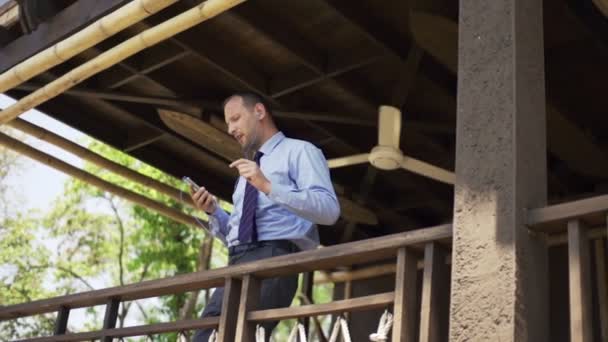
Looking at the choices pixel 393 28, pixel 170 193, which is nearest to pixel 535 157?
pixel 393 28

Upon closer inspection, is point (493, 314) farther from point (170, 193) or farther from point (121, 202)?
point (121, 202)

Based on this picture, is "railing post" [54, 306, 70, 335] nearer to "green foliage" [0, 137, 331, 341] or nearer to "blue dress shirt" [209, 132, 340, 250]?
"blue dress shirt" [209, 132, 340, 250]

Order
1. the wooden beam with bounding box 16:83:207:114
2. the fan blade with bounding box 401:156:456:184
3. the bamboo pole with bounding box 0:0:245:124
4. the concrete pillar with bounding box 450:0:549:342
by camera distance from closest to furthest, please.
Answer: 1. the concrete pillar with bounding box 450:0:549:342
2. the bamboo pole with bounding box 0:0:245:124
3. the fan blade with bounding box 401:156:456:184
4. the wooden beam with bounding box 16:83:207:114

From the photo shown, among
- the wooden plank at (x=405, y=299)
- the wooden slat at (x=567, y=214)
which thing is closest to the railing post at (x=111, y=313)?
the wooden plank at (x=405, y=299)

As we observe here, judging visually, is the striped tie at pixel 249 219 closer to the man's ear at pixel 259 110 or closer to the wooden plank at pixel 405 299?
the man's ear at pixel 259 110

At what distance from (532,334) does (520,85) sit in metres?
0.77

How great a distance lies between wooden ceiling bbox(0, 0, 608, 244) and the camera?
18.7 ft

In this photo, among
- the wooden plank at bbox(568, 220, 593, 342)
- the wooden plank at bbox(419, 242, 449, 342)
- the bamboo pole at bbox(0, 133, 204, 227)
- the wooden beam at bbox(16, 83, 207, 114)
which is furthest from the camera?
the wooden beam at bbox(16, 83, 207, 114)

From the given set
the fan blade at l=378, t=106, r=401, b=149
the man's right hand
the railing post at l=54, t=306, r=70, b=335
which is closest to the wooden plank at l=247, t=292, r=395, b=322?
the man's right hand

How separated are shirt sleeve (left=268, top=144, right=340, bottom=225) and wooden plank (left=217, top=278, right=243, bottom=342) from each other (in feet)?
1.14

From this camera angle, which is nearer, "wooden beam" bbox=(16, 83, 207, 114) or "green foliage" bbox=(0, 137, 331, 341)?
"wooden beam" bbox=(16, 83, 207, 114)

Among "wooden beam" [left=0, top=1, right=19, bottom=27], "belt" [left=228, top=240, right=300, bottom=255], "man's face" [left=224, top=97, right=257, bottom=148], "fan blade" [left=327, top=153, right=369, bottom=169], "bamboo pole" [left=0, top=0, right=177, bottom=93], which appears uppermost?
"wooden beam" [left=0, top=1, right=19, bottom=27]

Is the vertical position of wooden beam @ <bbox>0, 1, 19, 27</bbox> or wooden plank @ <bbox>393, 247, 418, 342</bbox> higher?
wooden beam @ <bbox>0, 1, 19, 27</bbox>

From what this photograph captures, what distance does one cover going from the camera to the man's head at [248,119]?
162 inches
